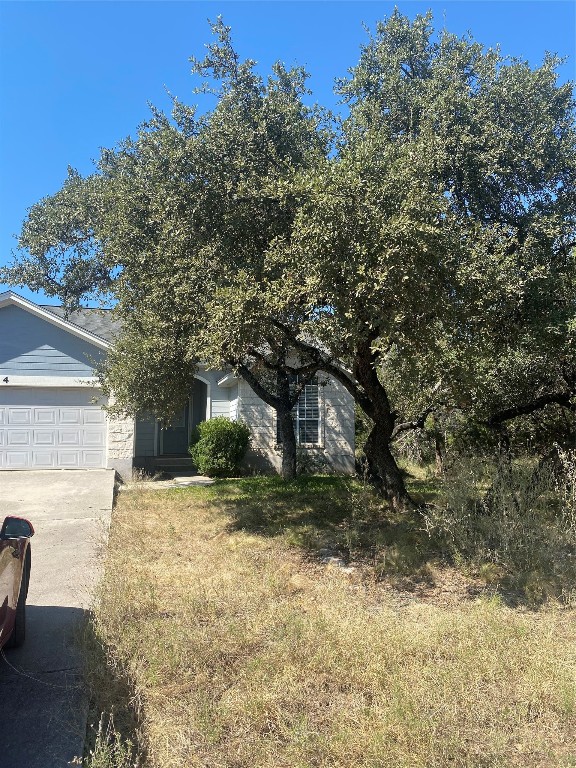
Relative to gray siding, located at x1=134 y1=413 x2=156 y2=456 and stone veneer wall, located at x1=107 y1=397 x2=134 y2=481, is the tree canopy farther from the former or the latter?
gray siding, located at x1=134 y1=413 x2=156 y2=456

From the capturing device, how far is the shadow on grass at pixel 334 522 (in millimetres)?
7816

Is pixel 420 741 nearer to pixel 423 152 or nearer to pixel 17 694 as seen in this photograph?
pixel 17 694

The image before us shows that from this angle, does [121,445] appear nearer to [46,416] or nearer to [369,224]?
[46,416]

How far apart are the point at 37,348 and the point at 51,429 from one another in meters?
2.21

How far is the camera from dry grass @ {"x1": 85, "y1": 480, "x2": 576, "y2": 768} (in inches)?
132

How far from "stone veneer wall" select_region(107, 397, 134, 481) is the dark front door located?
3.32 metres

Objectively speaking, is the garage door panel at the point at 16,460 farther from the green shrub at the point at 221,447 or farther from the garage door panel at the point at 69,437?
the green shrub at the point at 221,447

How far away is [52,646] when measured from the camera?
4953 millimetres

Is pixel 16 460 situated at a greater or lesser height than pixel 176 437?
lesser

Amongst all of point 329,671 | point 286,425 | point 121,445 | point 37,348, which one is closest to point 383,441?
point 286,425

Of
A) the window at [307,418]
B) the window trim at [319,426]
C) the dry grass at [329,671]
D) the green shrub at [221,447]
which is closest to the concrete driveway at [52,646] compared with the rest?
the dry grass at [329,671]

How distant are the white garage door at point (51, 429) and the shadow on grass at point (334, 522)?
15.2 feet

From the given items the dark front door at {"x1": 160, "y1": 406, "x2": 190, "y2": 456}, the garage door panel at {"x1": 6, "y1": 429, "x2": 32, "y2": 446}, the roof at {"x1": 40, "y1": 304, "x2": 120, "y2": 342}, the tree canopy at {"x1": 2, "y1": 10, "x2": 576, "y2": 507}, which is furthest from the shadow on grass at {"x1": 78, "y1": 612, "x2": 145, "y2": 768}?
the dark front door at {"x1": 160, "y1": 406, "x2": 190, "y2": 456}

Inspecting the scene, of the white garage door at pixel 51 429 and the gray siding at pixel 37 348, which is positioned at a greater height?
the gray siding at pixel 37 348
